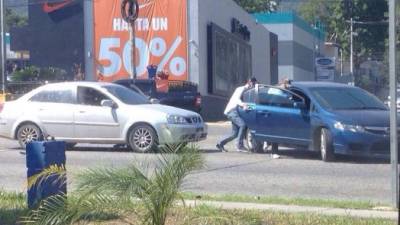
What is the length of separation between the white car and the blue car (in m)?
1.37

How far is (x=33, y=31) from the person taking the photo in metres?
47.4

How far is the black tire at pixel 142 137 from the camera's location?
20484 mm

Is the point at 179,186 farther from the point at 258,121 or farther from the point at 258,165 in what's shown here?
the point at 258,121

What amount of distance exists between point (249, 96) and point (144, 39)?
23929 mm

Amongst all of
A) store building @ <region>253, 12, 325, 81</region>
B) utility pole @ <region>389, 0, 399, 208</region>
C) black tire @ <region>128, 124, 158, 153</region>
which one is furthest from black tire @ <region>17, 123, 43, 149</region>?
store building @ <region>253, 12, 325, 81</region>

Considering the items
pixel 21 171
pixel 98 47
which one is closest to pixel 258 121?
pixel 21 171

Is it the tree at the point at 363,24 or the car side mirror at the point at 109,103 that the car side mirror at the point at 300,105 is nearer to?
the car side mirror at the point at 109,103

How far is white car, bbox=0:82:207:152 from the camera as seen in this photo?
2070cm

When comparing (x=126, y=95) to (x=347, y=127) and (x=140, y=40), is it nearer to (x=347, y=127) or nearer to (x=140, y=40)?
(x=347, y=127)

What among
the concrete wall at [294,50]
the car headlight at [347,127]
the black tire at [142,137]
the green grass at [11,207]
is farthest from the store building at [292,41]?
the green grass at [11,207]

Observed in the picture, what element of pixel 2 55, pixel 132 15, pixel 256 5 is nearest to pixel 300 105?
pixel 132 15

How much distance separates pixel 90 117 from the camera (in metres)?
21.1

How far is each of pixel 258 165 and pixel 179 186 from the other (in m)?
9.44

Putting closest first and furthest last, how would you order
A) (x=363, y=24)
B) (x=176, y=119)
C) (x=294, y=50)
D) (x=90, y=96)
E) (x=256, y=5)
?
(x=176, y=119) < (x=90, y=96) < (x=363, y=24) < (x=294, y=50) < (x=256, y=5)
